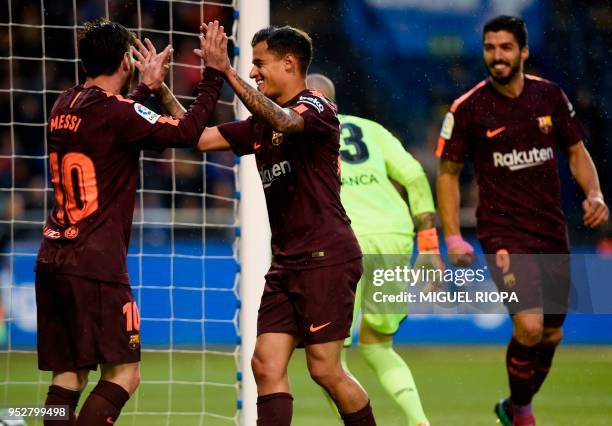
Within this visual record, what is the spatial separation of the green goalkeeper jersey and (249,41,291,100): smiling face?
61.5 inches

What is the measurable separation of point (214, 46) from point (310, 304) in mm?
1087

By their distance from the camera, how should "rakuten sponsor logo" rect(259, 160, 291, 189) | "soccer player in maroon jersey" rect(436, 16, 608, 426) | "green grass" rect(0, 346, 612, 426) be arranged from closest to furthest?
1. "rakuten sponsor logo" rect(259, 160, 291, 189)
2. "soccer player in maroon jersey" rect(436, 16, 608, 426)
3. "green grass" rect(0, 346, 612, 426)

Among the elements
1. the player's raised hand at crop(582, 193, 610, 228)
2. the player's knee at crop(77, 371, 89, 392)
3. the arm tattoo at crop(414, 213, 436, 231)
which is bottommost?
the player's knee at crop(77, 371, 89, 392)

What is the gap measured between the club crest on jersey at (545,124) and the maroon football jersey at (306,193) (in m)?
1.89

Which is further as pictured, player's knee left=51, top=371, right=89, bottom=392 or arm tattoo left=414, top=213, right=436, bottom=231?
arm tattoo left=414, top=213, right=436, bottom=231

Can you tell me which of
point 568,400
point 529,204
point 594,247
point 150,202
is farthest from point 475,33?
point 529,204

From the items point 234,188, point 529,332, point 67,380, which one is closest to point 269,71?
point 67,380

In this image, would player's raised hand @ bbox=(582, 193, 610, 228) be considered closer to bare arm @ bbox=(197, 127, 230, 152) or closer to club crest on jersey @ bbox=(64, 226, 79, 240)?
bare arm @ bbox=(197, 127, 230, 152)

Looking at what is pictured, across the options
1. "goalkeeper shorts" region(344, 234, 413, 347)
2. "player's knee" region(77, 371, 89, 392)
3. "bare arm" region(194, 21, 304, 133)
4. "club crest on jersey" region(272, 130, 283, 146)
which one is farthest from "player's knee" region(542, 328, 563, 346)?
"player's knee" region(77, 371, 89, 392)

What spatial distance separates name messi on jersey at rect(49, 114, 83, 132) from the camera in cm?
451

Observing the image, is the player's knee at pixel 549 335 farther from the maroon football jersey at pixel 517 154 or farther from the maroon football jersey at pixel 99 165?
the maroon football jersey at pixel 99 165

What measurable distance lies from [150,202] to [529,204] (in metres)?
6.19

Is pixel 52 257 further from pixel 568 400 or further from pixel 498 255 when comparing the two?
pixel 568 400

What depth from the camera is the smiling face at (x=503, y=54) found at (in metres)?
6.25
